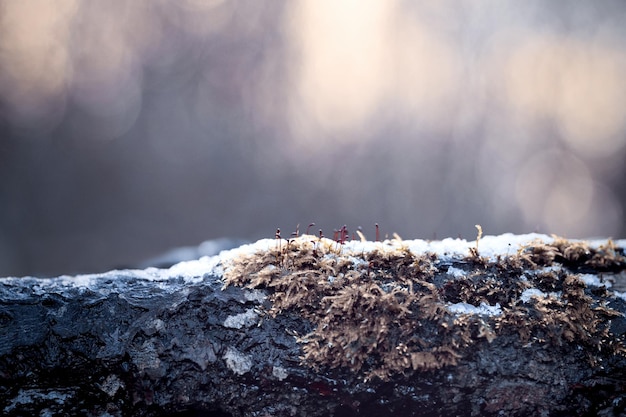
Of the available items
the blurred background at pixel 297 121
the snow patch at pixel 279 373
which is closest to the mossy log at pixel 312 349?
the snow patch at pixel 279 373

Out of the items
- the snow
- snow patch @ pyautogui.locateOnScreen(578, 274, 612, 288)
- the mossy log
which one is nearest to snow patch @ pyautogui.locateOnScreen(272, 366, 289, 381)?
the mossy log

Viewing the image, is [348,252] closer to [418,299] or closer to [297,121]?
[418,299]

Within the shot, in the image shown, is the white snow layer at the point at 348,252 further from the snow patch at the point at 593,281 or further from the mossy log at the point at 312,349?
the mossy log at the point at 312,349

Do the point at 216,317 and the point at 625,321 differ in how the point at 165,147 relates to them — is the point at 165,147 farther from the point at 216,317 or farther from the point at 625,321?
the point at 625,321

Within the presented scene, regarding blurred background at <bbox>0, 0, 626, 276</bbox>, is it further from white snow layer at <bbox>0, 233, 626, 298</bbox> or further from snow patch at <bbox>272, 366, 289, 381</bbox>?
snow patch at <bbox>272, 366, 289, 381</bbox>

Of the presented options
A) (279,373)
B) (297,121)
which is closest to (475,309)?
(279,373)

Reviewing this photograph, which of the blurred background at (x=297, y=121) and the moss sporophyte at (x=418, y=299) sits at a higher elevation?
the blurred background at (x=297, y=121)
